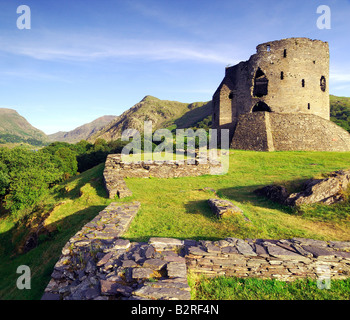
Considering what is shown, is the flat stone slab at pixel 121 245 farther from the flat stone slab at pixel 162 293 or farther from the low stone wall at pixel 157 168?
the low stone wall at pixel 157 168

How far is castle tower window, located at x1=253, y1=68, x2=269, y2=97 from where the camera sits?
26.2m

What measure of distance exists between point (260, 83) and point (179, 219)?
26203 millimetres

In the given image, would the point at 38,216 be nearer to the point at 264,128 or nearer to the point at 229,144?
the point at 229,144

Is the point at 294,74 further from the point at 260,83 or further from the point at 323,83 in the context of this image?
the point at 323,83

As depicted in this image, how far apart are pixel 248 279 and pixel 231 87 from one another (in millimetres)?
28508

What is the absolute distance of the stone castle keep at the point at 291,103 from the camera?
888 inches

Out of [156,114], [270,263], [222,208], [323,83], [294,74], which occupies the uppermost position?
[156,114]

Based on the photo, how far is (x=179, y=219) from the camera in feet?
23.6

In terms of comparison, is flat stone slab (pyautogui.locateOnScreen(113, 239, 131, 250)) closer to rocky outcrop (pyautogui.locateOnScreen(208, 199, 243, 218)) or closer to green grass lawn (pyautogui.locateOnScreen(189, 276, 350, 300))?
green grass lawn (pyautogui.locateOnScreen(189, 276, 350, 300))

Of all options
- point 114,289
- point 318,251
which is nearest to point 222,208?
point 318,251

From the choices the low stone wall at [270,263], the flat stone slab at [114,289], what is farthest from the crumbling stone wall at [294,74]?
the flat stone slab at [114,289]

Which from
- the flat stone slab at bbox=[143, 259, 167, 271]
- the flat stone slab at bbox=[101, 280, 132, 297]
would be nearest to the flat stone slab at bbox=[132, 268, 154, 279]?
the flat stone slab at bbox=[143, 259, 167, 271]

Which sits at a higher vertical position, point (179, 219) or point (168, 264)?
point (168, 264)
